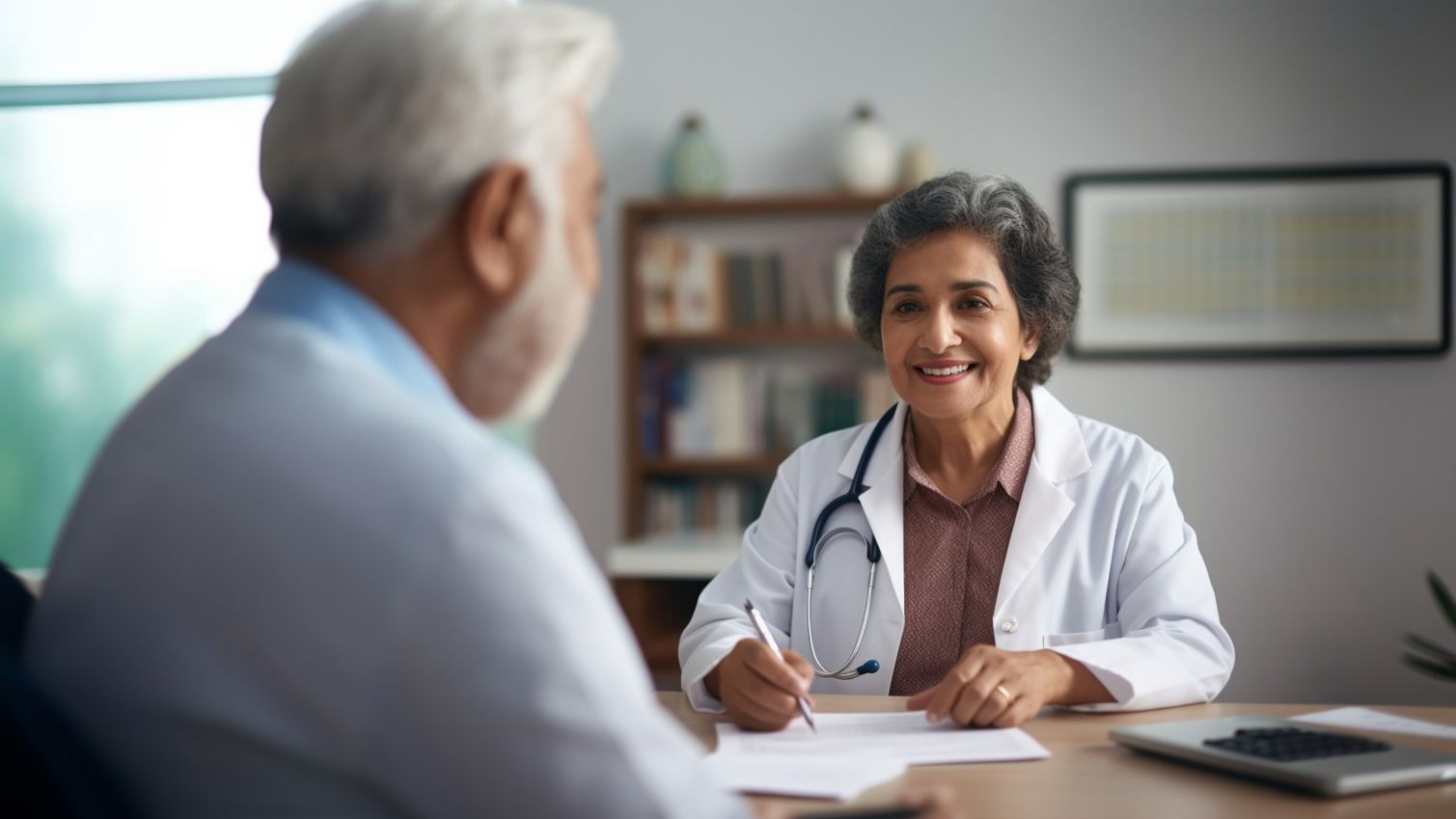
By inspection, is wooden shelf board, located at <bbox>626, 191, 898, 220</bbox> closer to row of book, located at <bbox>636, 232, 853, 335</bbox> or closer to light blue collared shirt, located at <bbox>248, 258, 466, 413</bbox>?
row of book, located at <bbox>636, 232, 853, 335</bbox>

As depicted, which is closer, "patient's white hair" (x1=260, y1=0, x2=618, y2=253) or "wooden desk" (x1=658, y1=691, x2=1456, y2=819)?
"patient's white hair" (x1=260, y1=0, x2=618, y2=253)

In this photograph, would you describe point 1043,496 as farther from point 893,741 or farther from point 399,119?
point 399,119

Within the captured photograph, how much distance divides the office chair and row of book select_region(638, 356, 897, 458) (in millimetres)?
3437

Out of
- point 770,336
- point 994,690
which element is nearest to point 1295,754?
point 994,690

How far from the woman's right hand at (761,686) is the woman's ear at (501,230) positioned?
0.68m

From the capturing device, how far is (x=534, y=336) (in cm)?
95

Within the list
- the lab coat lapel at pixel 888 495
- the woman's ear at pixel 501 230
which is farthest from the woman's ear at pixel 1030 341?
the woman's ear at pixel 501 230

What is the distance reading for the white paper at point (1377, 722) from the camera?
1420 mm

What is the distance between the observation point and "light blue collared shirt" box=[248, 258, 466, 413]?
0.83 meters

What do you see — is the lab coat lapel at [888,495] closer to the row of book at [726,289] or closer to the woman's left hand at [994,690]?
the woman's left hand at [994,690]

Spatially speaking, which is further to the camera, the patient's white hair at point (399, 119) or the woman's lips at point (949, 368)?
the woman's lips at point (949, 368)

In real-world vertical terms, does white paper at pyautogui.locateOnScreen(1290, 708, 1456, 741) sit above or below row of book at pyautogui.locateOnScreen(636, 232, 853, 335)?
below

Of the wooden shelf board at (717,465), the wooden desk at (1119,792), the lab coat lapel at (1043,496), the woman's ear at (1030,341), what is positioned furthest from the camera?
the wooden shelf board at (717,465)

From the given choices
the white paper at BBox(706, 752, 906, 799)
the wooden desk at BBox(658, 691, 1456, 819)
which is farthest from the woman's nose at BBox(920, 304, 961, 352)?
the white paper at BBox(706, 752, 906, 799)
